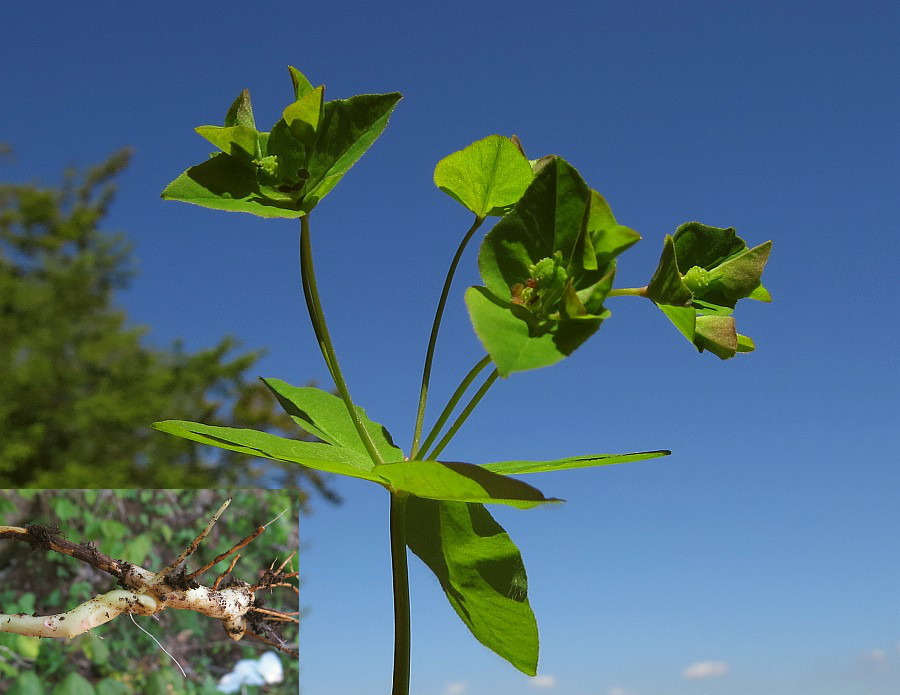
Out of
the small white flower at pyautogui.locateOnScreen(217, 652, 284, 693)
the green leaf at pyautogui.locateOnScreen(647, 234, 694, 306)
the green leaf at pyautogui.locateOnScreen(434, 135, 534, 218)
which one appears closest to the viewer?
the green leaf at pyautogui.locateOnScreen(647, 234, 694, 306)

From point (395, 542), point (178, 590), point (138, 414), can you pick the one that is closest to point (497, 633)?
point (395, 542)

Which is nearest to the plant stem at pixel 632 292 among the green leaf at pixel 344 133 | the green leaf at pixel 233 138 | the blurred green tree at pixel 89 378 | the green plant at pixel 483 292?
the green plant at pixel 483 292

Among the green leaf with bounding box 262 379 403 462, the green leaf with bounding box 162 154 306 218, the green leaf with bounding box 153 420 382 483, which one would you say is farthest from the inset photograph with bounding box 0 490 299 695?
the green leaf with bounding box 162 154 306 218

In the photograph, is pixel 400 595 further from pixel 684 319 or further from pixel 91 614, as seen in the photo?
pixel 91 614

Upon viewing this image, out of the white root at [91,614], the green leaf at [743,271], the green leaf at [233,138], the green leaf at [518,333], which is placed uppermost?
the green leaf at [233,138]

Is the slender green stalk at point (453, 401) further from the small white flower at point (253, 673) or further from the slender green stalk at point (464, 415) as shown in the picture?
the small white flower at point (253, 673)

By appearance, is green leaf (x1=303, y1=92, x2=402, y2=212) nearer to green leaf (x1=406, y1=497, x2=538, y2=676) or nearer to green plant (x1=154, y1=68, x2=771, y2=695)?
green plant (x1=154, y1=68, x2=771, y2=695)
